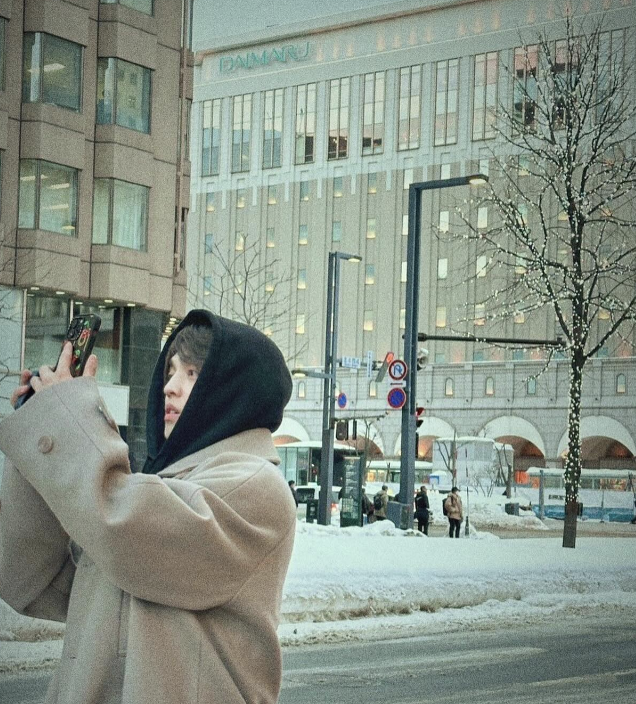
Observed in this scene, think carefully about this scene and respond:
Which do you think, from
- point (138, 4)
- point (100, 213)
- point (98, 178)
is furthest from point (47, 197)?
point (138, 4)

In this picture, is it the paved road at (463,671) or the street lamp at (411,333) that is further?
the street lamp at (411,333)

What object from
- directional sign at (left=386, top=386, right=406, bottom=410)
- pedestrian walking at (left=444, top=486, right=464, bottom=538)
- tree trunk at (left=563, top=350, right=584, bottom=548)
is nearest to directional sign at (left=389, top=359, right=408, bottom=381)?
directional sign at (left=386, top=386, right=406, bottom=410)

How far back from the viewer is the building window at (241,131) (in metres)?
98.8

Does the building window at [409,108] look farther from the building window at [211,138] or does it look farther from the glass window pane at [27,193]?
the glass window pane at [27,193]

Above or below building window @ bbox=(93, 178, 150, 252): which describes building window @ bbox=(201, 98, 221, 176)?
above

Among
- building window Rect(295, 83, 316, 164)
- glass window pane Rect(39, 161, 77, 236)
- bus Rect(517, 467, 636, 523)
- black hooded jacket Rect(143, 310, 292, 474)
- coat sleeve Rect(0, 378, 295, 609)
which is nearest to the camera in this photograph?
coat sleeve Rect(0, 378, 295, 609)

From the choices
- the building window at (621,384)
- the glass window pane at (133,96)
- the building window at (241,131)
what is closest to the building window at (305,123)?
the building window at (241,131)

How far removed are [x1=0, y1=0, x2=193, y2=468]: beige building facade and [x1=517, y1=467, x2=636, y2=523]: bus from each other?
2352 cm

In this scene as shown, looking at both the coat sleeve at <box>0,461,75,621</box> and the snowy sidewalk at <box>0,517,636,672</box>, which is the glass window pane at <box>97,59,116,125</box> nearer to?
the snowy sidewalk at <box>0,517,636,672</box>

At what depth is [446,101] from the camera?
89375 mm

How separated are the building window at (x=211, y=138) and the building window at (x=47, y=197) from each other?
66.8 metres

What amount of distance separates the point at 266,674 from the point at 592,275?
24.5 metres

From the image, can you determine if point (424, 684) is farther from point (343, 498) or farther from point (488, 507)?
point (488, 507)

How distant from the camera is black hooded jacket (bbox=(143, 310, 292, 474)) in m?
2.44
